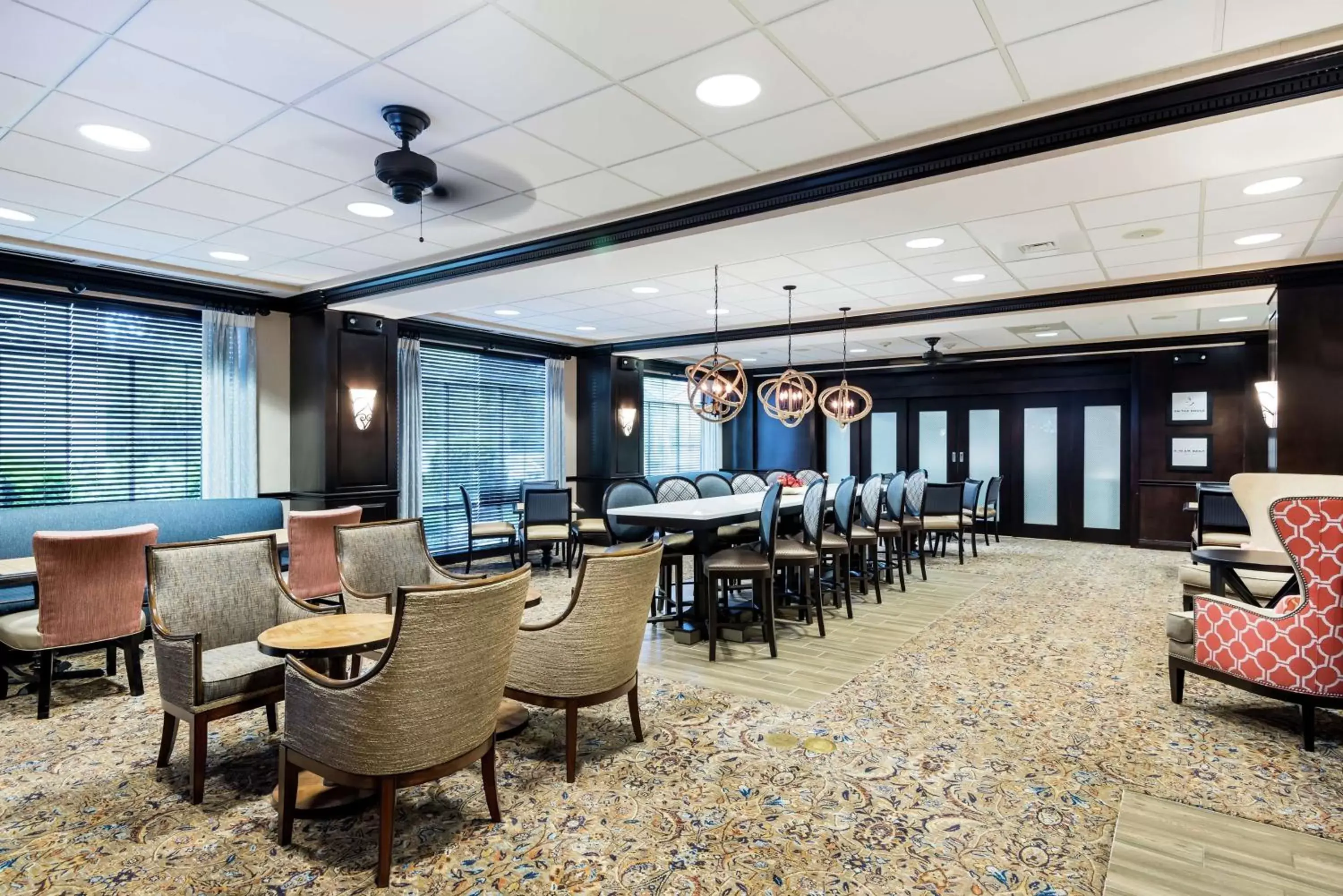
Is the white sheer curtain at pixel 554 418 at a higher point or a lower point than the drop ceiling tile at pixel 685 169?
lower

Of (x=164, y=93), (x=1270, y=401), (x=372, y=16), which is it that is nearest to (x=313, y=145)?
(x=164, y=93)

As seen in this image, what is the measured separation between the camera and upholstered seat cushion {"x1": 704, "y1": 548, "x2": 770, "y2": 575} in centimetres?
447

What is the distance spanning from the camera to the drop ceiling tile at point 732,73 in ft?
8.25

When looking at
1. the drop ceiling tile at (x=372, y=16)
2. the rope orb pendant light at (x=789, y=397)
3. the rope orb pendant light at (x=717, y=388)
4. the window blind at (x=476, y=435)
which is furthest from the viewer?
the window blind at (x=476, y=435)

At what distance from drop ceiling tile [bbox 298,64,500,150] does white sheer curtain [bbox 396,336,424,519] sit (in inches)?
179

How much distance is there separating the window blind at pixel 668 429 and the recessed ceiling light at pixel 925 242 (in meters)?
6.21

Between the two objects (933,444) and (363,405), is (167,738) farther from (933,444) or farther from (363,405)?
(933,444)

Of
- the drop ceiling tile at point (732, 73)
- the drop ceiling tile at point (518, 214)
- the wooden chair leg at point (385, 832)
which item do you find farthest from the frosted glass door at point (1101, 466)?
the wooden chair leg at point (385, 832)

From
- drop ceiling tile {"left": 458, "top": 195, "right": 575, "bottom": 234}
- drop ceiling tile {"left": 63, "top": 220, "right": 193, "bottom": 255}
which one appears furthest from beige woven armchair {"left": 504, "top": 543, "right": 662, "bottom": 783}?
drop ceiling tile {"left": 63, "top": 220, "right": 193, "bottom": 255}

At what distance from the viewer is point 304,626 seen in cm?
287

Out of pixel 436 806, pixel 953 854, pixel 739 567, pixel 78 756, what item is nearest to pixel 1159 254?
pixel 739 567

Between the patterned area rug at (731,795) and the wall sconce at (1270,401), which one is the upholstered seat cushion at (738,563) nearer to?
the patterned area rug at (731,795)

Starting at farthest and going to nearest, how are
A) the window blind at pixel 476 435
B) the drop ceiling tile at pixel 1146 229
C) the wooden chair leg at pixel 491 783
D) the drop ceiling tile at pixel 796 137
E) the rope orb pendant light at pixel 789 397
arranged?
the window blind at pixel 476 435
the rope orb pendant light at pixel 789 397
the drop ceiling tile at pixel 1146 229
the drop ceiling tile at pixel 796 137
the wooden chair leg at pixel 491 783

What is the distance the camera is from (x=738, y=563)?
14.8 feet
